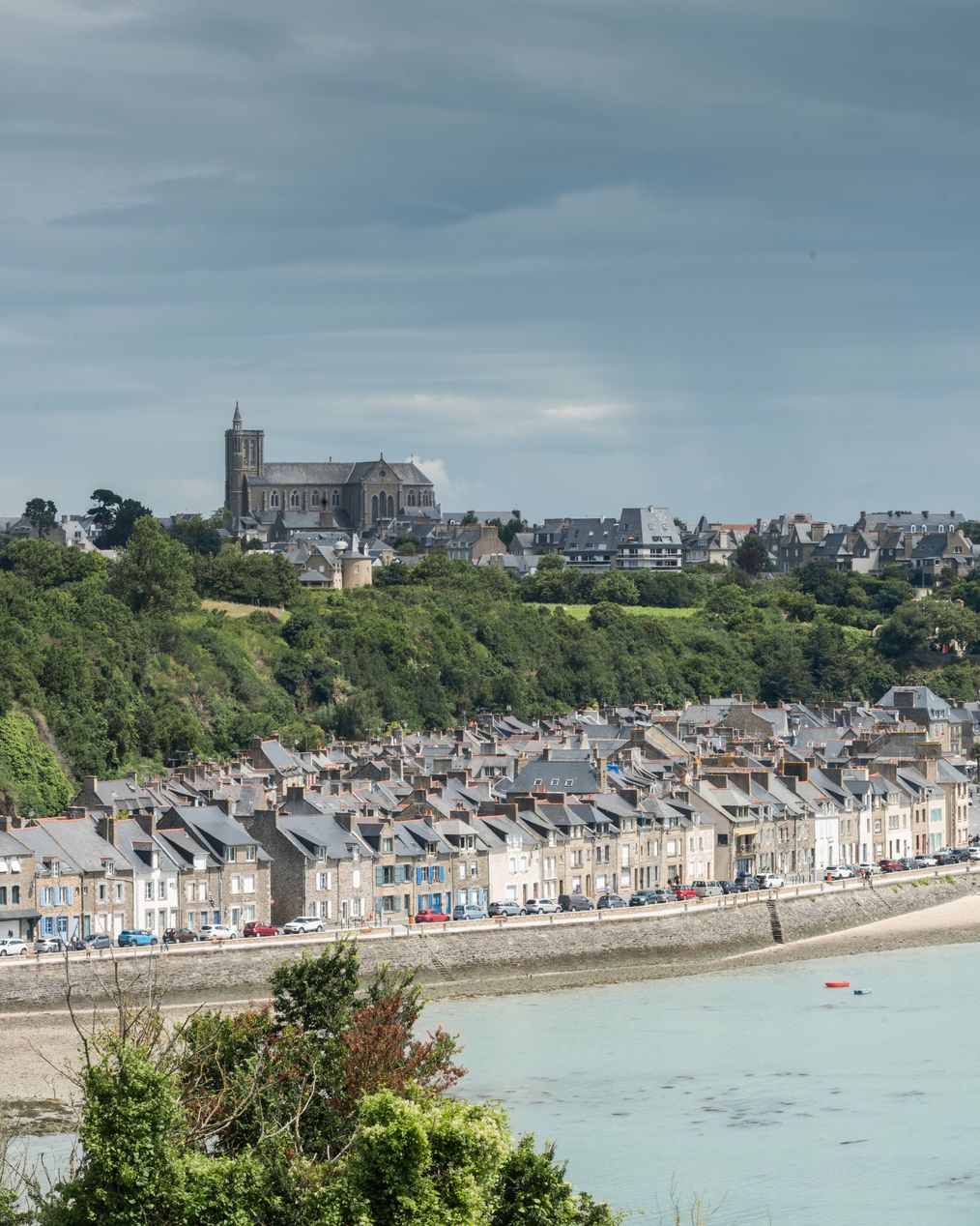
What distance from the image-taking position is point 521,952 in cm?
4150

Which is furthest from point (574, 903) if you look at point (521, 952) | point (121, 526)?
point (121, 526)

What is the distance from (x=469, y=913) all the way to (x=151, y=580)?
137 feet

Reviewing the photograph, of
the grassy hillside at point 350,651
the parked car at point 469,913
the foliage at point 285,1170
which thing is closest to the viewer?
the foliage at point 285,1170

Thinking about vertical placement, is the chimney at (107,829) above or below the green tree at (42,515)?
below

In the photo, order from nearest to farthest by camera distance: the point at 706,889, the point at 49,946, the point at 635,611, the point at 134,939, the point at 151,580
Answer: the point at 49,946
the point at 134,939
the point at 706,889
the point at 151,580
the point at 635,611

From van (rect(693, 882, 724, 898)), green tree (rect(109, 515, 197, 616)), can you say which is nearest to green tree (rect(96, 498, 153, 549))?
green tree (rect(109, 515, 197, 616))

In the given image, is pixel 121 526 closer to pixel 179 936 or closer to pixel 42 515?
pixel 42 515

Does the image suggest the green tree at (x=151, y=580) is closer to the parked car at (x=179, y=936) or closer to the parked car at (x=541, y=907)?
the parked car at (x=541, y=907)

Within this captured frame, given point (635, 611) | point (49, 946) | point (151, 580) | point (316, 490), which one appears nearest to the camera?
point (49, 946)

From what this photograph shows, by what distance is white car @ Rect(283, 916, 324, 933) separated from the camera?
4094 centimetres

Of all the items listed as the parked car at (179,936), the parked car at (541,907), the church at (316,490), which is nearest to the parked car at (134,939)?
the parked car at (179,936)

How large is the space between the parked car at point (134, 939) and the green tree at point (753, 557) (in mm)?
94338

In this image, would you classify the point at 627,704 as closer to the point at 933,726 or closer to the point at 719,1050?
the point at 933,726

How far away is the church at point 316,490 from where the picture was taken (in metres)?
143
